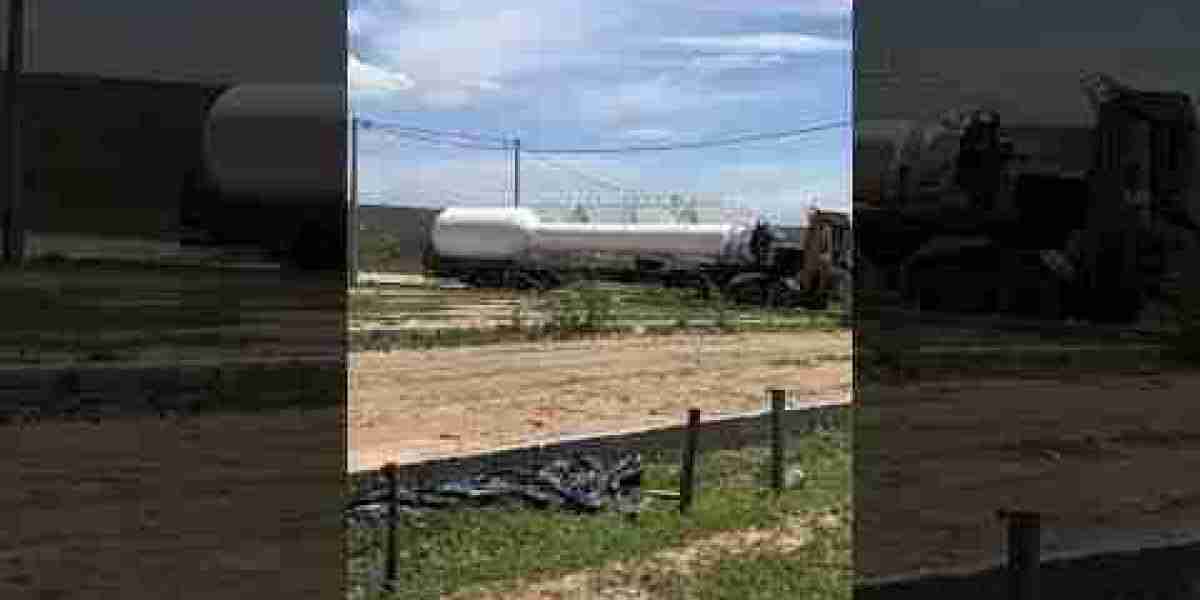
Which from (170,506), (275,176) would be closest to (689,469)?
(275,176)

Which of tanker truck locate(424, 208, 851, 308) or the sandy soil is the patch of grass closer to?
the sandy soil

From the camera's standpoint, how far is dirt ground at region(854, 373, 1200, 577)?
4.40 metres

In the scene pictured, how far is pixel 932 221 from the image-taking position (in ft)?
14.8

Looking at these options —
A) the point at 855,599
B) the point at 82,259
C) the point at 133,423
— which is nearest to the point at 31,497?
the point at 133,423

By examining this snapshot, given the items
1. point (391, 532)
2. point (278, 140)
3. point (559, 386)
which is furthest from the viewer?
point (559, 386)

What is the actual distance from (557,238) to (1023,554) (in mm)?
24134

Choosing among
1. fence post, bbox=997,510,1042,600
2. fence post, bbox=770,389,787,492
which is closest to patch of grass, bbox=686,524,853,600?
fence post, bbox=770,389,787,492

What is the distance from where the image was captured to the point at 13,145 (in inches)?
136

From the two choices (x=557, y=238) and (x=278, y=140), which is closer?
(x=278, y=140)

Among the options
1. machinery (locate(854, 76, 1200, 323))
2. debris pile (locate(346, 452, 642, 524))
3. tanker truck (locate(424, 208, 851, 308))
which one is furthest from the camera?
tanker truck (locate(424, 208, 851, 308))

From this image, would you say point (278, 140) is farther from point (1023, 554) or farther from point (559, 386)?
point (559, 386)

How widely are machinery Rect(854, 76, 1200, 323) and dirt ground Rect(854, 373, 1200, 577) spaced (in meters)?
0.24

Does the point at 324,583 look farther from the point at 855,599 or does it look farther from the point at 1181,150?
the point at 1181,150

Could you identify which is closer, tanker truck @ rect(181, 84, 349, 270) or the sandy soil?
the sandy soil
